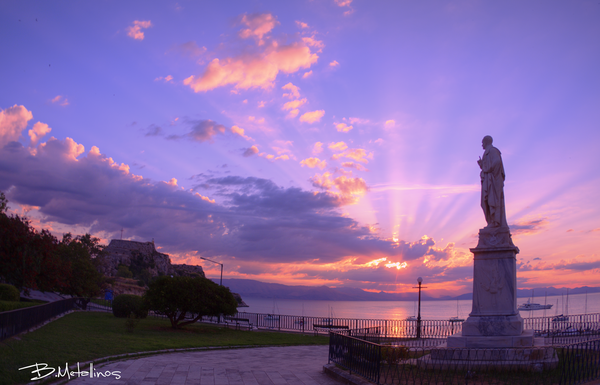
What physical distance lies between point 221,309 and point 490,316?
16.1 metres

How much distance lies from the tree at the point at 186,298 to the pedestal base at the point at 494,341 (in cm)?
1555

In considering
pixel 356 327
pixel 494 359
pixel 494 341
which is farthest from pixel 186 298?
pixel 494 359

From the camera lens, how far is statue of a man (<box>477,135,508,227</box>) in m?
13.1

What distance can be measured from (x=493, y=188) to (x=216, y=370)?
1028cm

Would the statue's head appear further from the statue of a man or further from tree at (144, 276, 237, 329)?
tree at (144, 276, 237, 329)

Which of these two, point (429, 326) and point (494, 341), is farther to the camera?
point (429, 326)

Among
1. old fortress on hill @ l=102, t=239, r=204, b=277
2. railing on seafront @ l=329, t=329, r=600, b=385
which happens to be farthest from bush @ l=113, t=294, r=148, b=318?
old fortress on hill @ l=102, t=239, r=204, b=277

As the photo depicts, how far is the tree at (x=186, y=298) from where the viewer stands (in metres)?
23.4

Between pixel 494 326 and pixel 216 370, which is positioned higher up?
pixel 494 326

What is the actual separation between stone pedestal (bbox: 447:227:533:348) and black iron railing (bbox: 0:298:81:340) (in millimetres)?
12964

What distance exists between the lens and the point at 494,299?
12.1 metres

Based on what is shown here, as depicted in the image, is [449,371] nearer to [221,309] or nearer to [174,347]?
[174,347]

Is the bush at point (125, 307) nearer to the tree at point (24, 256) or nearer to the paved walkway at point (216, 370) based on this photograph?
the tree at point (24, 256)

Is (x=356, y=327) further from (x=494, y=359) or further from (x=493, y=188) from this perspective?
(x=494, y=359)
